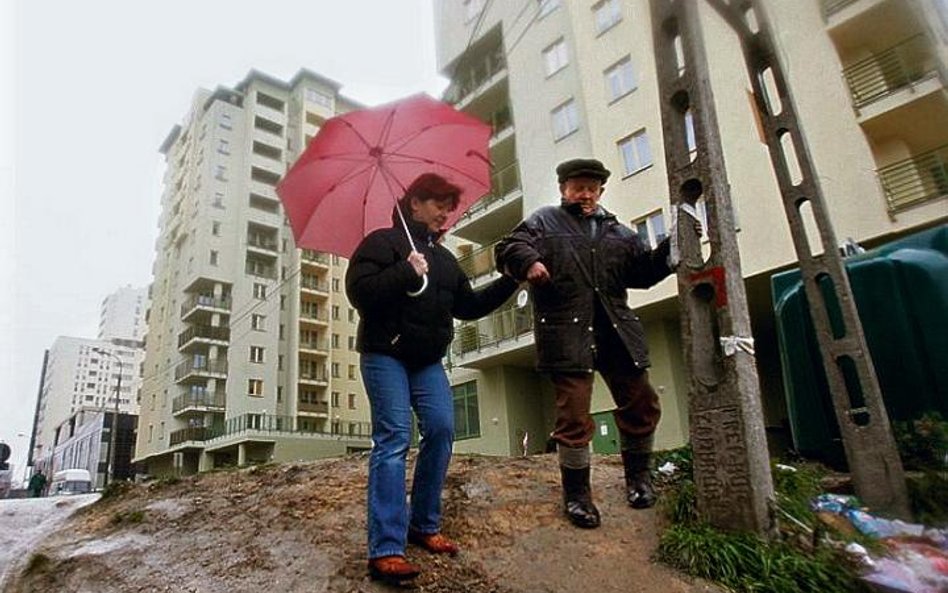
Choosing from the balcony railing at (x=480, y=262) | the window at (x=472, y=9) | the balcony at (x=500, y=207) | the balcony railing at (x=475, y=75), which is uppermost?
the window at (x=472, y=9)

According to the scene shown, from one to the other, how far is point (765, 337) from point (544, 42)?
11.1 meters

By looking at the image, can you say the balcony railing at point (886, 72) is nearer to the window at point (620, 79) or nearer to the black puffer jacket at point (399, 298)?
the window at point (620, 79)

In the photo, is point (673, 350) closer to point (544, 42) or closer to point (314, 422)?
point (544, 42)

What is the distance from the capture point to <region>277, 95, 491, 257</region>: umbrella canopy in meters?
3.14

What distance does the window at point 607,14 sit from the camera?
1632cm

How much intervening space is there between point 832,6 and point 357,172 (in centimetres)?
1309

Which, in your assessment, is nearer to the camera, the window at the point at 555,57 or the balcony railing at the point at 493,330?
the balcony railing at the point at 493,330

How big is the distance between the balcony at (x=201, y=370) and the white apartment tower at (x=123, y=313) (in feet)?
228

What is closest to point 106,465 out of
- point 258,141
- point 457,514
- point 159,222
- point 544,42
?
point 159,222

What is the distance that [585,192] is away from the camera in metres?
3.36

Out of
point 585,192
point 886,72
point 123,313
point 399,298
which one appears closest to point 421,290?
point 399,298

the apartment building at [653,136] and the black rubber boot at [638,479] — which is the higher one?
the apartment building at [653,136]

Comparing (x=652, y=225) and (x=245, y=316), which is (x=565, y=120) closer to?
(x=652, y=225)

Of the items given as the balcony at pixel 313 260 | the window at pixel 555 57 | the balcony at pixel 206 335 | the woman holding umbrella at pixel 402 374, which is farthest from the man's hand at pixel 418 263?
the balcony at pixel 313 260
